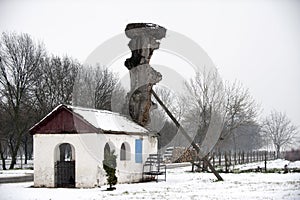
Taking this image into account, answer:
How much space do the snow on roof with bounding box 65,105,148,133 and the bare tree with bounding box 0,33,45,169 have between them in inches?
691

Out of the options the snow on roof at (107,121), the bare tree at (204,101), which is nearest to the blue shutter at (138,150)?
the snow on roof at (107,121)

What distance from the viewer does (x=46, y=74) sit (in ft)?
131

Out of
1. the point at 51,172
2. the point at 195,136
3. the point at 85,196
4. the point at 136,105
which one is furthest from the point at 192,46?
the point at 85,196

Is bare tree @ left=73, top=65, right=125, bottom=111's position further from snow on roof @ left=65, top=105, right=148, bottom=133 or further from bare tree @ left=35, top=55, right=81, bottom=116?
snow on roof @ left=65, top=105, right=148, bottom=133

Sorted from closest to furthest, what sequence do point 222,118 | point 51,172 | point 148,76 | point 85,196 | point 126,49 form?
point 85,196 → point 51,172 → point 148,76 → point 126,49 → point 222,118

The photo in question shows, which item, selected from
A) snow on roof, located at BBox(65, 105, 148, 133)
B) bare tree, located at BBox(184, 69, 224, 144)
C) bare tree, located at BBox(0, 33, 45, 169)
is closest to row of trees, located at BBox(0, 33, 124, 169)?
bare tree, located at BBox(0, 33, 45, 169)

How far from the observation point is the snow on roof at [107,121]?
19.1m

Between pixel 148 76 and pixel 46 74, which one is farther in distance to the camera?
pixel 46 74

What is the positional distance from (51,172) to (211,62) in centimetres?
1924

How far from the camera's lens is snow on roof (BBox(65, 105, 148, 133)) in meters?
19.1

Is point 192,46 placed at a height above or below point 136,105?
above

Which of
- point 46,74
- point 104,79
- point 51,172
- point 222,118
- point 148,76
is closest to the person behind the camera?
point 51,172

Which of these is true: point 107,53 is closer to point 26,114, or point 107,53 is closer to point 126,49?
point 126,49

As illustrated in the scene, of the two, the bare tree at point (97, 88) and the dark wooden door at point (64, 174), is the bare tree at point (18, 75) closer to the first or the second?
the bare tree at point (97, 88)
